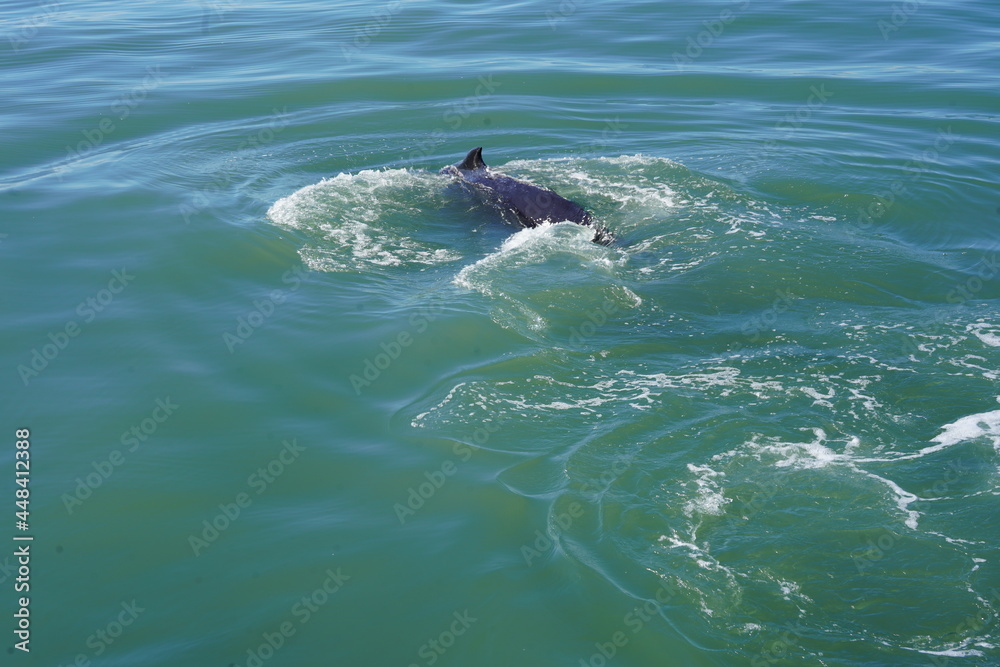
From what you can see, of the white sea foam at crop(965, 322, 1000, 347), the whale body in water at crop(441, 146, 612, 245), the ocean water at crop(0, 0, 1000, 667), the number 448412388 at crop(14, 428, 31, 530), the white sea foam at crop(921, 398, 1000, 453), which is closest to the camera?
the ocean water at crop(0, 0, 1000, 667)

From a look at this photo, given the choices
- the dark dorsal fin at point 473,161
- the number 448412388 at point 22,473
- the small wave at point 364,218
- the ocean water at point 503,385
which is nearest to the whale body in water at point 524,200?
the dark dorsal fin at point 473,161

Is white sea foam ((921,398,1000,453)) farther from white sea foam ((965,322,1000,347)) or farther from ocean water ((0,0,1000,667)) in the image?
white sea foam ((965,322,1000,347))

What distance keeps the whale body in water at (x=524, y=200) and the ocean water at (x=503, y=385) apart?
10.3 inches

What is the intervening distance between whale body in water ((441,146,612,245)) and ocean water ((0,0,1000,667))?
26 cm

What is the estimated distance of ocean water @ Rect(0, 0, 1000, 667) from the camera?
259 inches

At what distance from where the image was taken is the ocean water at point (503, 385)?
6570 mm

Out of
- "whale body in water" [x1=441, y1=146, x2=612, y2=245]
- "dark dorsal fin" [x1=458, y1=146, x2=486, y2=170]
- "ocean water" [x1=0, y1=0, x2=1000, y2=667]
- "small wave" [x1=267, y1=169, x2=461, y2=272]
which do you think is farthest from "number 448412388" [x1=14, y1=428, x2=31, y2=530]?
"dark dorsal fin" [x1=458, y1=146, x2=486, y2=170]

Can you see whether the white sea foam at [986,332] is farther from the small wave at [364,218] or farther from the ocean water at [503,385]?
the small wave at [364,218]

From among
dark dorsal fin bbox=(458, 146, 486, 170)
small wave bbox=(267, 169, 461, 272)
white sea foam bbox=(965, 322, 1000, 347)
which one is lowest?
white sea foam bbox=(965, 322, 1000, 347)

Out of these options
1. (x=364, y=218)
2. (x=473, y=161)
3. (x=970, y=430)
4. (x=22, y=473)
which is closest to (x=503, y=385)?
(x=970, y=430)

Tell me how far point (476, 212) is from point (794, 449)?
21.6ft

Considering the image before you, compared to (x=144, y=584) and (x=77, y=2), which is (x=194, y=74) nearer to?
(x=77, y=2)

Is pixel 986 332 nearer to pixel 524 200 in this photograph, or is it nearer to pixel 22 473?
pixel 524 200

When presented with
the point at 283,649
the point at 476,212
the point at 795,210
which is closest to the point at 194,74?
the point at 476,212
